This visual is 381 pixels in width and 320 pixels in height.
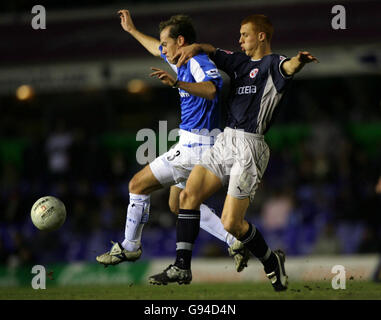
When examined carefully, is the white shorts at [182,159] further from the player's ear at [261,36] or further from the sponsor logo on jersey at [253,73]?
the player's ear at [261,36]

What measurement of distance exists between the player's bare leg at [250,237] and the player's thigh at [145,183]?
93 cm

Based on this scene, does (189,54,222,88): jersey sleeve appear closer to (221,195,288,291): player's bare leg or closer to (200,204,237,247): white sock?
(221,195,288,291): player's bare leg

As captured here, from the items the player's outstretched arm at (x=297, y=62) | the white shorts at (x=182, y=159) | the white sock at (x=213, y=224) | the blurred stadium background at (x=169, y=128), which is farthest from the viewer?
the blurred stadium background at (x=169, y=128)

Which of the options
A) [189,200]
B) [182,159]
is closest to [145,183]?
[182,159]

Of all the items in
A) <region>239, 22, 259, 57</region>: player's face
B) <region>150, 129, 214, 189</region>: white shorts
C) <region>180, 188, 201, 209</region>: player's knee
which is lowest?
<region>180, 188, 201, 209</region>: player's knee

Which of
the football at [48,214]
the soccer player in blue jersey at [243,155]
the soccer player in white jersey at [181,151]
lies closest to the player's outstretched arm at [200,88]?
the soccer player in white jersey at [181,151]

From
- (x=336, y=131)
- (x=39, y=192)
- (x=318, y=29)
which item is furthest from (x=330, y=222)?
(x=39, y=192)

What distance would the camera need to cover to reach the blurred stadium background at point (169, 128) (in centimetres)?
1471

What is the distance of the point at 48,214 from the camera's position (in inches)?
345

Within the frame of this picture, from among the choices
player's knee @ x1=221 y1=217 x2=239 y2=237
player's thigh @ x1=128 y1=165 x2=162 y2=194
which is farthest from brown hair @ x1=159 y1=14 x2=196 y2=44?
player's knee @ x1=221 y1=217 x2=239 y2=237

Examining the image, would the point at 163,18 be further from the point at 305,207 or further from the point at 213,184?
the point at 213,184

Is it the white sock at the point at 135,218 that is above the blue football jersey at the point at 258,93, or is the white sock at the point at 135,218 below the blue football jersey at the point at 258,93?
below

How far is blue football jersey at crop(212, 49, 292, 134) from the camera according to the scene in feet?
25.4

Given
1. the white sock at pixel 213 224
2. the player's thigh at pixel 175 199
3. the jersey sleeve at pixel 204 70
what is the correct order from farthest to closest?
the white sock at pixel 213 224 → the player's thigh at pixel 175 199 → the jersey sleeve at pixel 204 70
